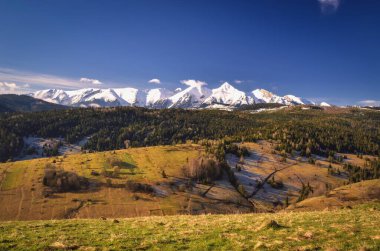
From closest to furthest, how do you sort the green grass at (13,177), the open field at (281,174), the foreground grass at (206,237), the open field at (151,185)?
the foreground grass at (206,237) < the open field at (151,185) < the green grass at (13,177) < the open field at (281,174)

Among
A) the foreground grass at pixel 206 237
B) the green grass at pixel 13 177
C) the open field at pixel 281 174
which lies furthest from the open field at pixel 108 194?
the foreground grass at pixel 206 237

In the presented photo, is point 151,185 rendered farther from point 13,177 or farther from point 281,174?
point 281,174

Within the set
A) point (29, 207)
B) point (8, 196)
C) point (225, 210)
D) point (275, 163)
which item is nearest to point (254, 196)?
point (225, 210)

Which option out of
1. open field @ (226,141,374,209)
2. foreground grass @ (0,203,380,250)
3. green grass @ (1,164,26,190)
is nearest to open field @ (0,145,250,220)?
green grass @ (1,164,26,190)

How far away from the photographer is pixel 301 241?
1875 cm

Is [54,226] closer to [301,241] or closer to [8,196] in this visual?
[301,241]

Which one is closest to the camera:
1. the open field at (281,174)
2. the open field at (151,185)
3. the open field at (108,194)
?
the open field at (108,194)

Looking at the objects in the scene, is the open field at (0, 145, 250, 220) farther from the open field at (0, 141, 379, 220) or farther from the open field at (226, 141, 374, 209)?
the open field at (226, 141, 374, 209)

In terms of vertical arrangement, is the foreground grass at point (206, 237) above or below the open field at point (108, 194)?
above

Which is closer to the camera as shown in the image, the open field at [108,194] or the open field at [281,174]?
the open field at [108,194]

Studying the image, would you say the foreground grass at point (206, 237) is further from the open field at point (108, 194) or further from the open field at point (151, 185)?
the open field at point (108, 194)

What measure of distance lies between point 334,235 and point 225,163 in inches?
4821

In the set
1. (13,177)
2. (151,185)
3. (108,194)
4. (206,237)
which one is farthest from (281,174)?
(206,237)

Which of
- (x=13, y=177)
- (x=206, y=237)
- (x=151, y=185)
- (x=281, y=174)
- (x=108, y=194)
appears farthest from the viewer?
(x=281, y=174)
